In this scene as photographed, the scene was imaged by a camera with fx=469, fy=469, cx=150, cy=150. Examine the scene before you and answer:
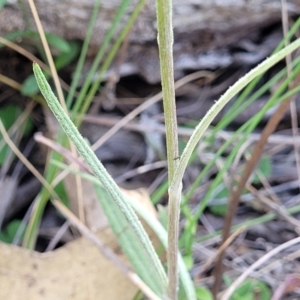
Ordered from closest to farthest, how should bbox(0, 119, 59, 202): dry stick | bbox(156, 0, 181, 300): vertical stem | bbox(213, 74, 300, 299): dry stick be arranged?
1. bbox(156, 0, 181, 300): vertical stem
2. bbox(213, 74, 300, 299): dry stick
3. bbox(0, 119, 59, 202): dry stick

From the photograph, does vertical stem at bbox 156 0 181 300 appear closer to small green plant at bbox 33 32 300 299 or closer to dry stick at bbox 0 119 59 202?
small green plant at bbox 33 32 300 299

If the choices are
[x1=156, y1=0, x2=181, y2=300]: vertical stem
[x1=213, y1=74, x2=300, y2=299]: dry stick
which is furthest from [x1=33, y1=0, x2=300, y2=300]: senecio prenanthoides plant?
[x1=213, y1=74, x2=300, y2=299]: dry stick

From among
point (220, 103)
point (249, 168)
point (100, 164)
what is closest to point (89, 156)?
point (100, 164)

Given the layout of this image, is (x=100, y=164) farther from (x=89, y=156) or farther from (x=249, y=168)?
(x=249, y=168)

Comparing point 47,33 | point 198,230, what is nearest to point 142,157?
point 198,230

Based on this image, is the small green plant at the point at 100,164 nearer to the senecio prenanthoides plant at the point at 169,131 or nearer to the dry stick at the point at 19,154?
the senecio prenanthoides plant at the point at 169,131

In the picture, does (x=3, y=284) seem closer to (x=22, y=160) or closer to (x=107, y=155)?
(x=22, y=160)
